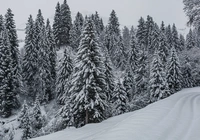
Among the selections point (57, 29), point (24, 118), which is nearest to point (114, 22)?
point (57, 29)

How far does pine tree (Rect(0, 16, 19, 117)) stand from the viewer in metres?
37.1

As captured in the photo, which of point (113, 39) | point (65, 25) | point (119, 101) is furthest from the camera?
point (113, 39)

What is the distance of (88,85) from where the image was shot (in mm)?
18750

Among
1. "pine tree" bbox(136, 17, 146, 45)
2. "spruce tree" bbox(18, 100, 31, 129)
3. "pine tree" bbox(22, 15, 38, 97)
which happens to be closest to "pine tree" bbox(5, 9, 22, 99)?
"pine tree" bbox(22, 15, 38, 97)

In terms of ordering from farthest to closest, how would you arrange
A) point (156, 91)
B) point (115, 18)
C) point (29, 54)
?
point (115, 18) → point (29, 54) → point (156, 91)

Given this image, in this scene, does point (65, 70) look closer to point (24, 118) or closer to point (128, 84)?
point (24, 118)

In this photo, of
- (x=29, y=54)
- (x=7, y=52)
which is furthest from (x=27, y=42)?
(x=7, y=52)

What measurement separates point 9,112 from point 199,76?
135ft

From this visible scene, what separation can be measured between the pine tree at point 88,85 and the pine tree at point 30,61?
2732 centimetres

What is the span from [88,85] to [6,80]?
83.7ft

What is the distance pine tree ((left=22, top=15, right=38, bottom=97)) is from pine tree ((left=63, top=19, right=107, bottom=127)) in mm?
27318

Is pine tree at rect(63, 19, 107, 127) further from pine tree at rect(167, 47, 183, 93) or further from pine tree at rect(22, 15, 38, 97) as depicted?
pine tree at rect(22, 15, 38, 97)

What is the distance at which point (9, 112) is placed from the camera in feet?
124

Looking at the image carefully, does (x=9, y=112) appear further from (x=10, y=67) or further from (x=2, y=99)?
(x=10, y=67)
